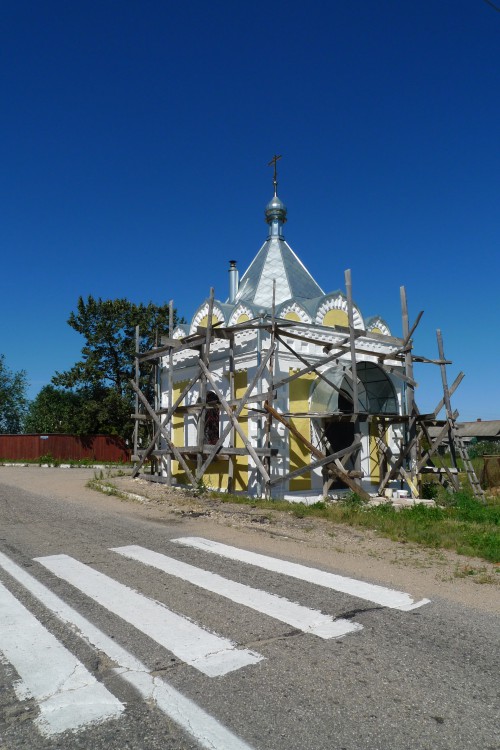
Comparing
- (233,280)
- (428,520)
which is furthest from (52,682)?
(233,280)

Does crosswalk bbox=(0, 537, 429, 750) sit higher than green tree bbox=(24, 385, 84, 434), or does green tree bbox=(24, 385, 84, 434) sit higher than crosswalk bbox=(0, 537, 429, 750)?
green tree bbox=(24, 385, 84, 434)

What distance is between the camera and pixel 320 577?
6375mm

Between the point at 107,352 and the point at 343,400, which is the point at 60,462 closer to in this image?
the point at 107,352

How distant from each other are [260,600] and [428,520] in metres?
5.32

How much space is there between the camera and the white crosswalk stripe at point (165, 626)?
13.4 ft

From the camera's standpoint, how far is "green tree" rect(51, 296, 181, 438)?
34.1 m

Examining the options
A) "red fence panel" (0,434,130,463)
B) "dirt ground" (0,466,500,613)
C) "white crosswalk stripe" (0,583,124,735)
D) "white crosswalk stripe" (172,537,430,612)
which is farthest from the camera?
"red fence panel" (0,434,130,463)

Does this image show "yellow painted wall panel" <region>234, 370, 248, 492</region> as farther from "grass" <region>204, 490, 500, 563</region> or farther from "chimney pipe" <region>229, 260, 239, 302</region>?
"chimney pipe" <region>229, 260, 239, 302</region>

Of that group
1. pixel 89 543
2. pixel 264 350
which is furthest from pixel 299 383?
pixel 89 543

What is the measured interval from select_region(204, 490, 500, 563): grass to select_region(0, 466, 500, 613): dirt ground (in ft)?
0.76

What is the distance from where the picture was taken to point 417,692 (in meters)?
3.61

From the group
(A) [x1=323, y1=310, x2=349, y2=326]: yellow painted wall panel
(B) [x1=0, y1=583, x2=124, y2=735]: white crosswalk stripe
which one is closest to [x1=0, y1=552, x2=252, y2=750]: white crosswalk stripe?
(B) [x1=0, y1=583, x2=124, y2=735]: white crosswalk stripe

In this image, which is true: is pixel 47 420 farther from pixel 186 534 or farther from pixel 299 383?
pixel 186 534

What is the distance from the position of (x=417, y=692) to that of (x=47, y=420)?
144 feet
